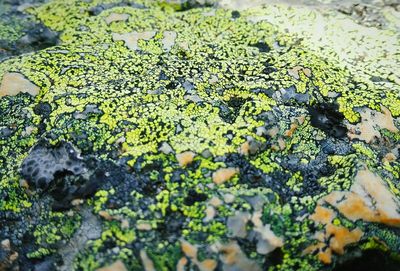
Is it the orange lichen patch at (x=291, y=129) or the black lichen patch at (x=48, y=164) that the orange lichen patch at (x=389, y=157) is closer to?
the orange lichen patch at (x=291, y=129)

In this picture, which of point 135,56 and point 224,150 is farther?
point 135,56

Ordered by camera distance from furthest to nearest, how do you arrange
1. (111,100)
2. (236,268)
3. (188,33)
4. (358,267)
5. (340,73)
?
(188,33) → (340,73) → (111,100) → (358,267) → (236,268)

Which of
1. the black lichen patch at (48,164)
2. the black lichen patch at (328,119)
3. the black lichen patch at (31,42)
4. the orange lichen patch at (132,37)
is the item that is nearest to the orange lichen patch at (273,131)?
→ the black lichen patch at (328,119)

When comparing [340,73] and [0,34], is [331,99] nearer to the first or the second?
[340,73]

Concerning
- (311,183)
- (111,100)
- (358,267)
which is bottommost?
(358,267)

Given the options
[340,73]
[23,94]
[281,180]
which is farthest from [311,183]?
[23,94]

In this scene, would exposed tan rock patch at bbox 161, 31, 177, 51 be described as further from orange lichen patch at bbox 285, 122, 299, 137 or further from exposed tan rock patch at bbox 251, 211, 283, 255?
exposed tan rock patch at bbox 251, 211, 283, 255
